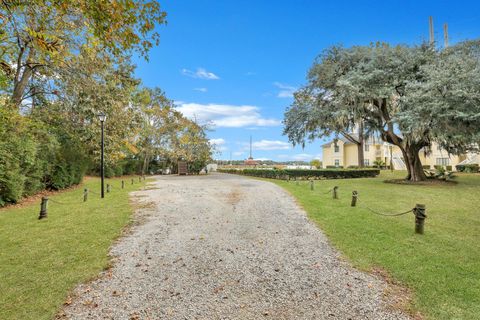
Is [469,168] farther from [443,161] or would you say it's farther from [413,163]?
[413,163]

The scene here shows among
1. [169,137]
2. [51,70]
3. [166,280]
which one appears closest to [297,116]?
[51,70]

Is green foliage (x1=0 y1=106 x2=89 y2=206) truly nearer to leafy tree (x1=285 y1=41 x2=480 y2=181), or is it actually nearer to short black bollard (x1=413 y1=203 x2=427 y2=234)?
short black bollard (x1=413 y1=203 x2=427 y2=234)

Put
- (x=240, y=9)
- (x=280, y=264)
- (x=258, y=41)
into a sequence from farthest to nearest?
(x=258, y=41) → (x=240, y=9) → (x=280, y=264)

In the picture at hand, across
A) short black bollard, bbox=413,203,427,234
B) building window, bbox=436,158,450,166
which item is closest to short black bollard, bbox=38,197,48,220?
short black bollard, bbox=413,203,427,234

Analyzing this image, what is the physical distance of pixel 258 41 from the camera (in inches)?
582

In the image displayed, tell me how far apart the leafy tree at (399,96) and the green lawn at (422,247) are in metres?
4.77

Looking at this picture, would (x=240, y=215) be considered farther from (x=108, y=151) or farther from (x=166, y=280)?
(x=108, y=151)

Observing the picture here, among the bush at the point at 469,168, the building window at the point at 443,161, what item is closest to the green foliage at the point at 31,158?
the bush at the point at 469,168

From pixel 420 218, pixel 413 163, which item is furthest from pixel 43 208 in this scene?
pixel 413 163

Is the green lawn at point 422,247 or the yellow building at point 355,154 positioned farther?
the yellow building at point 355,154

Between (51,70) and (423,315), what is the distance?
43.9 ft

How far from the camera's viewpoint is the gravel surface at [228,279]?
2.77 meters

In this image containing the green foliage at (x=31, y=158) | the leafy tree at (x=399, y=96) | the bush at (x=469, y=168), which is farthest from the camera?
the bush at (x=469, y=168)

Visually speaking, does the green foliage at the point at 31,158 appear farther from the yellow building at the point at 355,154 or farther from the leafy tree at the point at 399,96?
the yellow building at the point at 355,154
